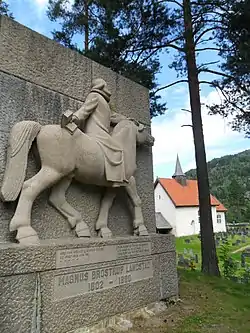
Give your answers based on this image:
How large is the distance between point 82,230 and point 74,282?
60cm

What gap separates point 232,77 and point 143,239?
5983mm

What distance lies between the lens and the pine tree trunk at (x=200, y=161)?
8008 millimetres

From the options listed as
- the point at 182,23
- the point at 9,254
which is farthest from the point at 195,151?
the point at 9,254

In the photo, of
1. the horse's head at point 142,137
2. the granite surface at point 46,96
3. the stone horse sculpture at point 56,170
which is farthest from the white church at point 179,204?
the stone horse sculpture at point 56,170

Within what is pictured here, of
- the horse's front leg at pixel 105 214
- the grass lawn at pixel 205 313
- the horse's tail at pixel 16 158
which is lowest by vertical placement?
the grass lawn at pixel 205 313

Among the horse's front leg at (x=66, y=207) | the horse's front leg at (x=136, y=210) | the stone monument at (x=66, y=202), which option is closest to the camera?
the stone monument at (x=66, y=202)

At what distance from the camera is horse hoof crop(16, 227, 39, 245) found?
2.92m

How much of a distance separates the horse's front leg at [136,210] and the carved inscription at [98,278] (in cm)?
40

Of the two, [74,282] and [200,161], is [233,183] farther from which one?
[74,282]

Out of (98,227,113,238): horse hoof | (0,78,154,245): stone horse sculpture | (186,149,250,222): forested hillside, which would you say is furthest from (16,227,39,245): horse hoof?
(186,149,250,222): forested hillside

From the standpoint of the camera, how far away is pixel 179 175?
44594mm

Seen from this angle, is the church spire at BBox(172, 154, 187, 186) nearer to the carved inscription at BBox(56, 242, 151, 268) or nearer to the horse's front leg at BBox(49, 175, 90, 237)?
the carved inscription at BBox(56, 242, 151, 268)

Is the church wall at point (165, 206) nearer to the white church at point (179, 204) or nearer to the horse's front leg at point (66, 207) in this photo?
the white church at point (179, 204)

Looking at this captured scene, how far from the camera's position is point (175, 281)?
4.41m
